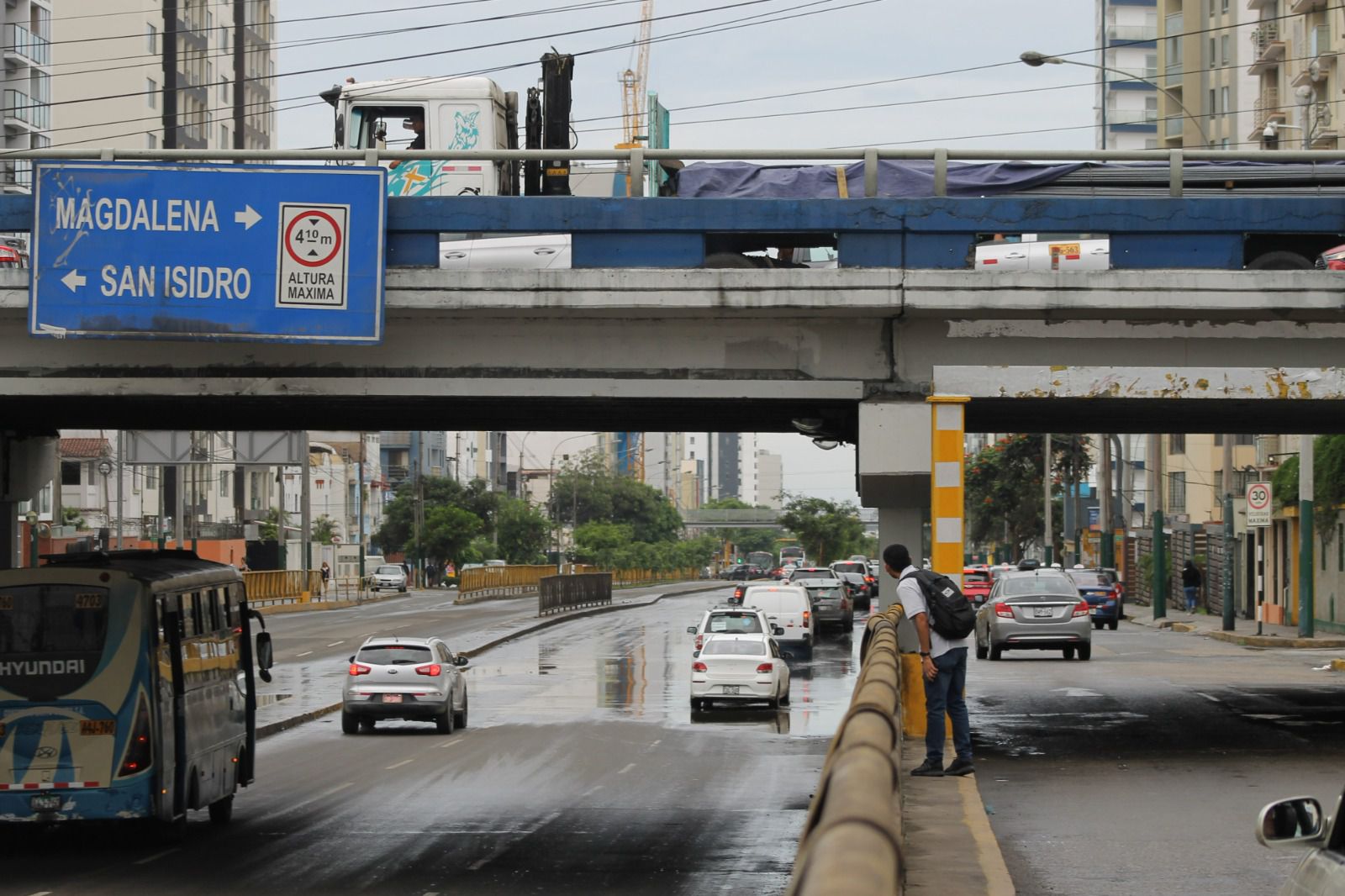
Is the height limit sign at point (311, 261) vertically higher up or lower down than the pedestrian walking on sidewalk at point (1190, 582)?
higher up

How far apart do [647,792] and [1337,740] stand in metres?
8.12

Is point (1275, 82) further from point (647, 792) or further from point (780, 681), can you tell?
Result: point (647, 792)

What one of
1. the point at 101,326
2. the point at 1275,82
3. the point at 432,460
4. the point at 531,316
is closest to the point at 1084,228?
the point at 531,316

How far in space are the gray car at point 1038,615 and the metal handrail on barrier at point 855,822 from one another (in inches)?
1121

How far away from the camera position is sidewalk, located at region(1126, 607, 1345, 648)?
41.7 metres

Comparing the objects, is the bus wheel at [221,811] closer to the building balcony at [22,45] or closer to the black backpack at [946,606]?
the black backpack at [946,606]

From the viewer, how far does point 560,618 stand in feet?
217

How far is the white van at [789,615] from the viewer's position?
44656mm

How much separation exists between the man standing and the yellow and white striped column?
97.5 inches

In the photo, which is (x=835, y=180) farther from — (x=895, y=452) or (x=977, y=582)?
(x=977, y=582)

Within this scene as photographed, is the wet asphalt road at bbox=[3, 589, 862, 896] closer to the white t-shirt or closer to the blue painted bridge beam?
the white t-shirt

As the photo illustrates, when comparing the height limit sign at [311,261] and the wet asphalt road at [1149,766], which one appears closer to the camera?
the wet asphalt road at [1149,766]

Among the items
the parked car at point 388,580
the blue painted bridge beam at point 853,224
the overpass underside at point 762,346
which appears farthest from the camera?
the parked car at point 388,580

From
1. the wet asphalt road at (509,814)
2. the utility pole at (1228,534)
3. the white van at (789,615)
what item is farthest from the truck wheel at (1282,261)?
the utility pole at (1228,534)
